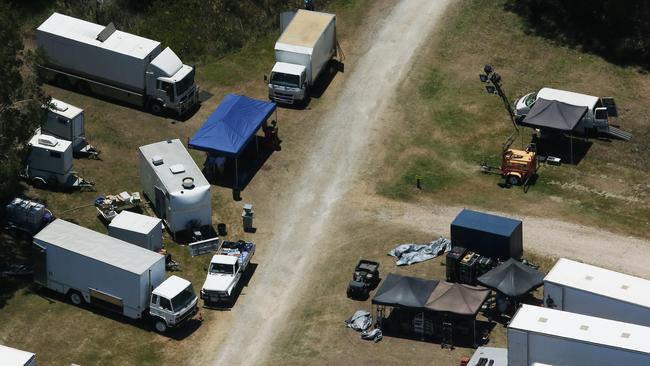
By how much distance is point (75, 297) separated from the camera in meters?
73.4

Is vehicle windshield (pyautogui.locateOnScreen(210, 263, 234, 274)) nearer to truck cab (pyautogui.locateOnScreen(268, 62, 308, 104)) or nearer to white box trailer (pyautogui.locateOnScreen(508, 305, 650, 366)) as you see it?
white box trailer (pyautogui.locateOnScreen(508, 305, 650, 366))

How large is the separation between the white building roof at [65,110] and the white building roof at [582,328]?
3384cm

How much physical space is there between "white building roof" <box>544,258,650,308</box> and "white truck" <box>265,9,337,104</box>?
26.6 metres

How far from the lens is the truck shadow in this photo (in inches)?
2913

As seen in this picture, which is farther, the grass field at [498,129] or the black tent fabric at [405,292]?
the grass field at [498,129]

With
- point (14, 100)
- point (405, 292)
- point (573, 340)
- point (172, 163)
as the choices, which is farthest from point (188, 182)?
point (573, 340)

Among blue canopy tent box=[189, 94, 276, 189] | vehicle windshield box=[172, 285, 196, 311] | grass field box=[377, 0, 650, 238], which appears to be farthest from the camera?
blue canopy tent box=[189, 94, 276, 189]

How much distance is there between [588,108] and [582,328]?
25883 millimetres

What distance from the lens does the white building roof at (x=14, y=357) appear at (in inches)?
2534

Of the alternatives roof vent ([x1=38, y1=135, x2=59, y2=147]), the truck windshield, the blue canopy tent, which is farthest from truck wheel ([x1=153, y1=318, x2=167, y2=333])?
the truck windshield

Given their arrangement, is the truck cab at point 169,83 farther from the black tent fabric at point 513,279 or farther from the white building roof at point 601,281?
the white building roof at point 601,281

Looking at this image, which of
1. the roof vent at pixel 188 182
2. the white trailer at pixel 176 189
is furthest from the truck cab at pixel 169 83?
the roof vent at pixel 188 182

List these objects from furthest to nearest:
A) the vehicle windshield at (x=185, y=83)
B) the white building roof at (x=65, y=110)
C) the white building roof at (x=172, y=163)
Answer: the vehicle windshield at (x=185, y=83), the white building roof at (x=65, y=110), the white building roof at (x=172, y=163)

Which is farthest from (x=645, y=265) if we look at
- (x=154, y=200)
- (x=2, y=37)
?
(x=2, y=37)
